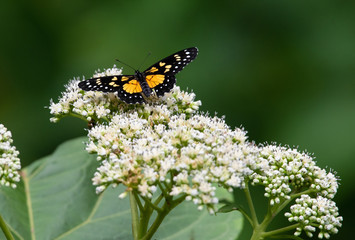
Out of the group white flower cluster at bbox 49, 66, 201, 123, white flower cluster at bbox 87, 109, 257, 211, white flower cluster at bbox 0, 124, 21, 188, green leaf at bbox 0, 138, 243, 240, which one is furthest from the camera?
green leaf at bbox 0, 138, 243, 240

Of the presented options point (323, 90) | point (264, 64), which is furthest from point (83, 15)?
point (323, 90)

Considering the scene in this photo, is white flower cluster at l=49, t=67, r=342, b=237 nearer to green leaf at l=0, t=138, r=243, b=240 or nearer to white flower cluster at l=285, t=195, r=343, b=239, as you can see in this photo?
white flower cluster at l=285, t=195, r=343, b=239

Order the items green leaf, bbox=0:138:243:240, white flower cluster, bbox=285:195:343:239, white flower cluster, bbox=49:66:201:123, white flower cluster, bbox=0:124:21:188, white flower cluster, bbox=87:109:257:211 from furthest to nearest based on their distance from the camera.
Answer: green leaf, bbox=0:138:243:240
white flower cluster, bbox=49:66:201:123
white flower cluster, bbox=285:195:343:239
white flower cluster, bbox=0:124:21:188
white flower cluster, bbox=87:109:257:211

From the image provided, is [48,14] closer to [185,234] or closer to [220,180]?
[185,234]

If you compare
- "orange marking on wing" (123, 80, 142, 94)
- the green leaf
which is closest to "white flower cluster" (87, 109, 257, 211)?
"orange marking on wing" (123, 80, 142, 94)

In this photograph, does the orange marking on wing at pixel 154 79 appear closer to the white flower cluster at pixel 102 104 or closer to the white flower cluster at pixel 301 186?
the white flower cluster at pixel 102 104

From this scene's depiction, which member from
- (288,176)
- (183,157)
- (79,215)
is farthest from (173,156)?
(79,215)
